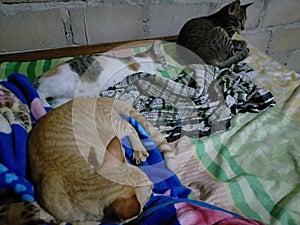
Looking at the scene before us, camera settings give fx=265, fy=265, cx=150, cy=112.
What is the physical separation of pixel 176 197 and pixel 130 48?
88 centimetres

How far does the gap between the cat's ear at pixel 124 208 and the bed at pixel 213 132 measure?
0.24 ft

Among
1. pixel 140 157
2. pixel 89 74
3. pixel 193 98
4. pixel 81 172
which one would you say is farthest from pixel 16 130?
pixel 193 98

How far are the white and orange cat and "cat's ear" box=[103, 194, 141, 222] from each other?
54 centimetres

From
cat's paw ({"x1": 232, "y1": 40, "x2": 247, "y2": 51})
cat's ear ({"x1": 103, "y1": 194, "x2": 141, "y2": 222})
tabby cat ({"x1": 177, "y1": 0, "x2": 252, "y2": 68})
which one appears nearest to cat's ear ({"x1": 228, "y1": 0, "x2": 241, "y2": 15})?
tabby cat ({"x1": 177, "y1": 0, "x2": 252, "y2": 68})

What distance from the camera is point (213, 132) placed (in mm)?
921

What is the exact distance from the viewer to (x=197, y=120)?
0.94 metres

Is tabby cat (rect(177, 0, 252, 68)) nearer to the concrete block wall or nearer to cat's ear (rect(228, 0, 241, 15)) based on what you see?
cat's ear (rect(228, 0, 241, 15))

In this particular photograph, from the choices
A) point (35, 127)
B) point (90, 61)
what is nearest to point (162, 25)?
point (90, 61)

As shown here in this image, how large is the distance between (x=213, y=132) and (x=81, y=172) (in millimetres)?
476

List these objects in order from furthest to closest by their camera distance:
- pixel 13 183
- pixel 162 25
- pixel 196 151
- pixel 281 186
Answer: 1. pixel 162 25
2. pixel 196 151
3. pixel 281 186
4. pixel 13 183

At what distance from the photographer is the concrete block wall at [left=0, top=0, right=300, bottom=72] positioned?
1.21 m

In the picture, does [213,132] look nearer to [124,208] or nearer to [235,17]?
[124,208]

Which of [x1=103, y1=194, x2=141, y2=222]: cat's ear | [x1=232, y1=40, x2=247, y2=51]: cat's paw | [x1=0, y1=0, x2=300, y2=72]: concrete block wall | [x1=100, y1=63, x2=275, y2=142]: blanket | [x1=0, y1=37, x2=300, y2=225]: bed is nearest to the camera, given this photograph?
[x1=103, y1=194, x2=141, y2=222]: cat's ear

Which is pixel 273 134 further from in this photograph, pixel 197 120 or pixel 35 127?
pixel 35 127
